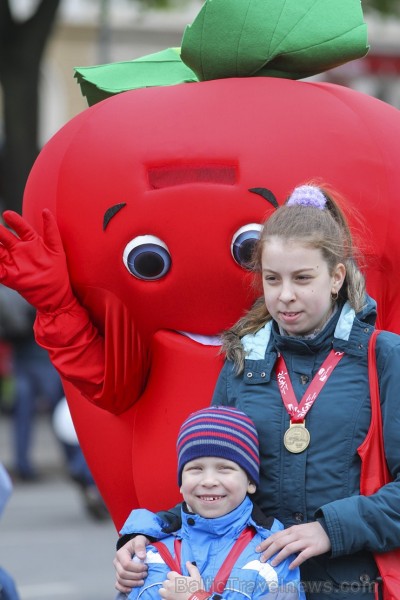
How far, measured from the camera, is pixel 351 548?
10.1ft

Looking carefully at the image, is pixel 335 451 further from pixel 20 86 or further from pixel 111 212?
pixel 20 86

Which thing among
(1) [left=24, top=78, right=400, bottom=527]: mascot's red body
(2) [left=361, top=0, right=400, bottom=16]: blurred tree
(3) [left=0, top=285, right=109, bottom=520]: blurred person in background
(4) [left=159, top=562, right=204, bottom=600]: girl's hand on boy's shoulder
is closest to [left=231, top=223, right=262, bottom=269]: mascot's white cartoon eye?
(1) [left=24, top=78, right=400, bottom=527]: mascot's red body

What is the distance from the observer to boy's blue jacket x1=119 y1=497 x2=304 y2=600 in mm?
3092

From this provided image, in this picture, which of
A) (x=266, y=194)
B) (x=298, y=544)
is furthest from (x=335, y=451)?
(x=266, y=194)

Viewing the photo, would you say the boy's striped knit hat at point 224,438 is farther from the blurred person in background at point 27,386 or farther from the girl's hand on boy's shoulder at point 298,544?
the blurred person in background at point 27,386

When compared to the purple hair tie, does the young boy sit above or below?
below

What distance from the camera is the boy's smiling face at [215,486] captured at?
124 inches

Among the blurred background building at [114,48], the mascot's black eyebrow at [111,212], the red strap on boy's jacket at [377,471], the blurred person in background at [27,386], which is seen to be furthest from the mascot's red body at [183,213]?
the blurred background building at [114,48]

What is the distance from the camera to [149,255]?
381 centimetres

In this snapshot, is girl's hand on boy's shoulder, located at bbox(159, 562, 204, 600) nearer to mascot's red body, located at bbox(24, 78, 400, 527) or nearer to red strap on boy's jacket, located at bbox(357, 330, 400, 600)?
red strap on boy's jacket, located at bbox(357, 330, 400, 600)

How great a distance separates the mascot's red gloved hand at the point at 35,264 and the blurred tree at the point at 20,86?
9.09 meters

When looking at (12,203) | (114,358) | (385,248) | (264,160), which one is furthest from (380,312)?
(12,203)

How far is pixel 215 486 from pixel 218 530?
0.11 m

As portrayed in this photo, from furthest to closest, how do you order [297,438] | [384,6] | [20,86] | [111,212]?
[384,6] < [20,86] < [111,212] < [297,438]
